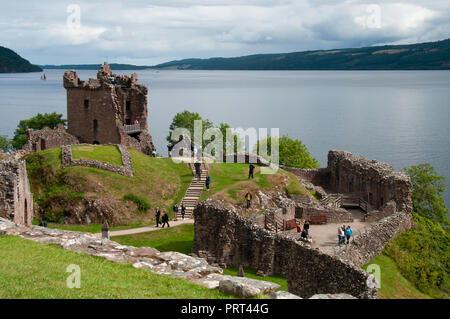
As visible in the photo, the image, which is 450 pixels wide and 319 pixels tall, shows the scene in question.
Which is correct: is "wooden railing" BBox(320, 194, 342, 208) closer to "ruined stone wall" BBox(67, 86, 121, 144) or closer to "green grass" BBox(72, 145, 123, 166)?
"green grass" BBox(72, 145, 123, 166)

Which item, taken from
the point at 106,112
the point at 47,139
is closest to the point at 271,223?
the point at 106,112

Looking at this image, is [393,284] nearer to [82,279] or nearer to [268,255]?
[268,255]

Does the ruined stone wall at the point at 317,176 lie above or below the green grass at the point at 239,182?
below

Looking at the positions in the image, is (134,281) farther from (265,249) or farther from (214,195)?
(214,195)

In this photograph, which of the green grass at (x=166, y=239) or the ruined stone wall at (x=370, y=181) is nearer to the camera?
the green grass at (x=166, y=239)

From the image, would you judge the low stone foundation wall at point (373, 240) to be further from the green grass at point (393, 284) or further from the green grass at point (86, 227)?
the green grass at point (86, 227)

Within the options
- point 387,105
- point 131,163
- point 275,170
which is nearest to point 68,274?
point 131,163

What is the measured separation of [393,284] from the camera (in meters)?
27.6

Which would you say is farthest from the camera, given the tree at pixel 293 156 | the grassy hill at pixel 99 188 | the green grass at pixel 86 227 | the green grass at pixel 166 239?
the tree at pixel 293 156

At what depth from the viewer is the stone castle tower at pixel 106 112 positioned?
5894 cm

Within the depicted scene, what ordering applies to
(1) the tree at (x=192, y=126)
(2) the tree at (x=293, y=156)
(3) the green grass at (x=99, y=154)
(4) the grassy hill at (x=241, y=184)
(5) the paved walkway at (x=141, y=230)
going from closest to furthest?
(5) the paved walkway at (x=141, y=230) → (4) the grassy hill at (x=241, y=184) → (3) the green grass at (x=99, y=154) → (2) the tree at (x=293, y=156) → (1) the tree at (x=192, y=126)

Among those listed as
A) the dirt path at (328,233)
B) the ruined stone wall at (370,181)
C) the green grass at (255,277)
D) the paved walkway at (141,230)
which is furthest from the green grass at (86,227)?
the ruined stone wall at (370,181)

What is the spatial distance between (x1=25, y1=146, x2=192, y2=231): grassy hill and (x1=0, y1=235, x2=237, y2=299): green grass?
797 inches

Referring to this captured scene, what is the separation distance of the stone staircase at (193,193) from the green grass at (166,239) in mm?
3135
